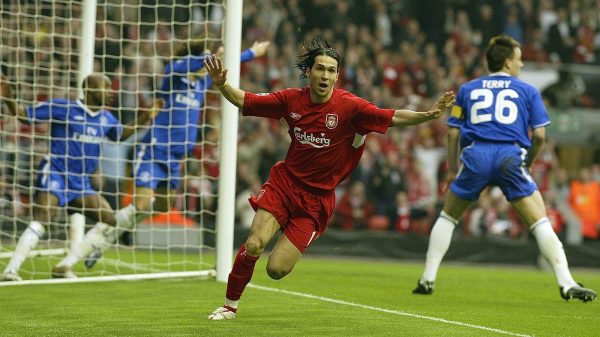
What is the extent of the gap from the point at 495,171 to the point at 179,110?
11.8 feet

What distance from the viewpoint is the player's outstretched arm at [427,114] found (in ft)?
21.3

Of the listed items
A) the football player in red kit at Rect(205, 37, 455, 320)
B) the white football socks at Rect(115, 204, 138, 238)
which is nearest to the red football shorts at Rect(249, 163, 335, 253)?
the football player in red kit at Rect(205, 37, 455, 320)

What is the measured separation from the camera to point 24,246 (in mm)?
9828

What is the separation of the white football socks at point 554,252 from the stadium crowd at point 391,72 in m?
6.74

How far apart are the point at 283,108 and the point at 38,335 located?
7.16ft

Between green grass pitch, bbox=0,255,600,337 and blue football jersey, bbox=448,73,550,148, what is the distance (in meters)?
1.40

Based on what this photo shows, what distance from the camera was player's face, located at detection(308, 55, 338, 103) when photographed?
22.8ft

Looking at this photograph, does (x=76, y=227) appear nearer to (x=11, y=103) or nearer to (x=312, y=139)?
(x=11, y=103)

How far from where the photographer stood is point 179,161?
11.0 metres

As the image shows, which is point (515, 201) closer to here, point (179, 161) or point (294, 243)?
point (294, 243)

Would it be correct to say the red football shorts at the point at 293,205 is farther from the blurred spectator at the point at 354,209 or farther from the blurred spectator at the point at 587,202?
the blurred spectator at the point at 587,202

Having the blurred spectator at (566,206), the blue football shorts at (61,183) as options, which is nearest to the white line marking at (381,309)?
the blue football shorts at (61,183)

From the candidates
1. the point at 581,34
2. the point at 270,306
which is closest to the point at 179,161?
the point at 270,306

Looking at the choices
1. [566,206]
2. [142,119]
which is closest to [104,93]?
[142,119]
